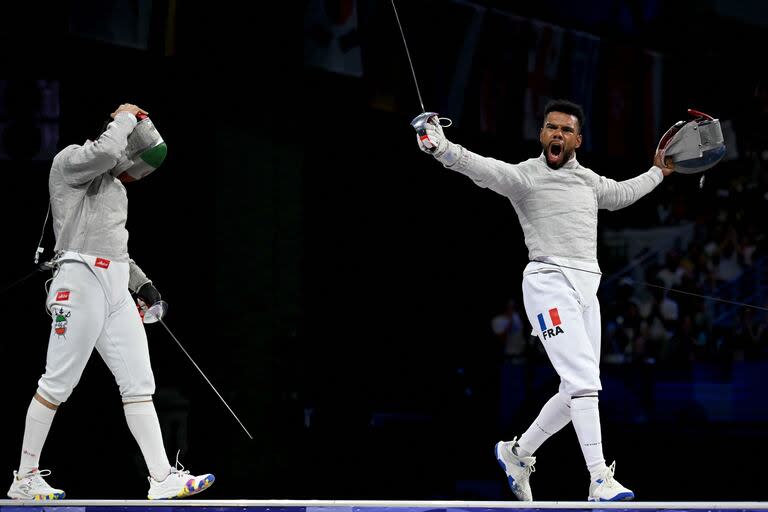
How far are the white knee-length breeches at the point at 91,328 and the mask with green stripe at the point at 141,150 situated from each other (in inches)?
11.4

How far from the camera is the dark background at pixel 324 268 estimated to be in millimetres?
4262

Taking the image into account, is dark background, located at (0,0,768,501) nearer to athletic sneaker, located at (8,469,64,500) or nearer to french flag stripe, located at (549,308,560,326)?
athletic sneaker, located at (8,469,64,500)

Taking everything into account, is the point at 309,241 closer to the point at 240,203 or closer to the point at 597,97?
the point at 240,203

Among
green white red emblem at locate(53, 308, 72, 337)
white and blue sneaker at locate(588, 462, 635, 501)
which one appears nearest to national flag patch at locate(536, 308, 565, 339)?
white and blue sneaker at locate(588, 462, 635, 501)

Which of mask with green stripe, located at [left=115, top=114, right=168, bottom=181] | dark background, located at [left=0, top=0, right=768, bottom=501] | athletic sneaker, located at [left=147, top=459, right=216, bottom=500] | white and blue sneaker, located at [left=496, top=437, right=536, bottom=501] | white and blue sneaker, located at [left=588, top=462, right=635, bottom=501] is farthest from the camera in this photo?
dark background, located at [left=0, top=0, right=768, bottom=501]

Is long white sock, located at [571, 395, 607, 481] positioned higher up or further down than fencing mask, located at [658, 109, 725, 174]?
further down

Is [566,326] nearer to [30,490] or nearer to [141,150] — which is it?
[141,150]

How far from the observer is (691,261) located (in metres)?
5.54

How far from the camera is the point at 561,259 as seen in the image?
276cm

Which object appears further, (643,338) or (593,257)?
(643,338)

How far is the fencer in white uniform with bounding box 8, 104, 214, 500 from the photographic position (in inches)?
104

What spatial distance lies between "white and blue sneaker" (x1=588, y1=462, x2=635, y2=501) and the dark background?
186cm

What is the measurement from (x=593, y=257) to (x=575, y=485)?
1941 mm

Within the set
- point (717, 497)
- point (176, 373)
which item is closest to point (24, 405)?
point (176, 373)
